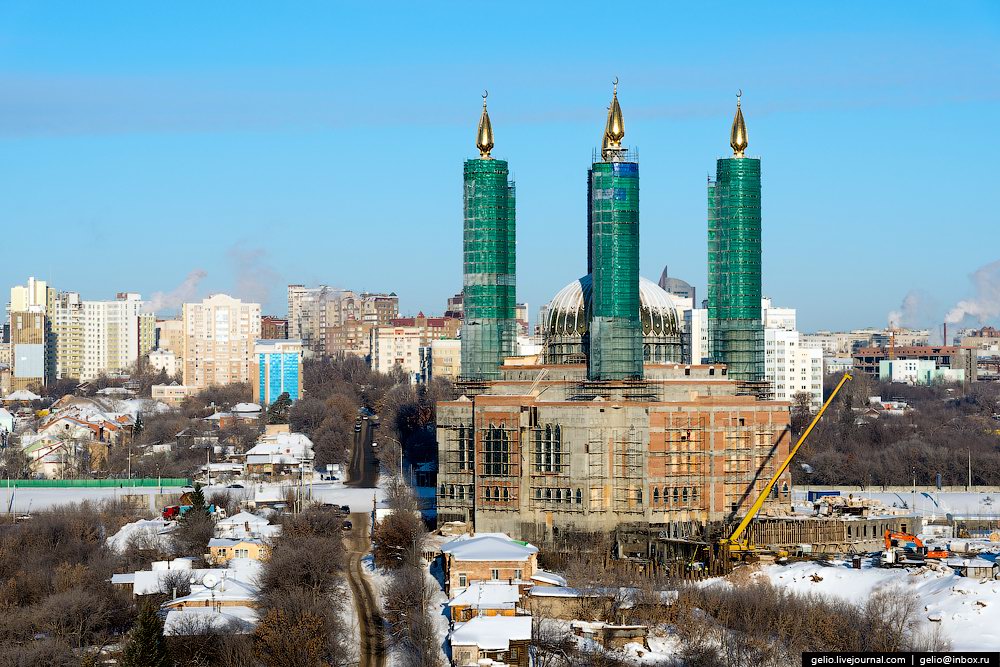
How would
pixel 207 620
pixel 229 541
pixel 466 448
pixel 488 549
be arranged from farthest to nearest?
pixel 466 448, pixel 229 541, pixel 488 549, pixel 207 620

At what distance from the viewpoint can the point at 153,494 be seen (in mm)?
99688

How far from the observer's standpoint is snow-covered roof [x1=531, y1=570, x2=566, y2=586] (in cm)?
6509

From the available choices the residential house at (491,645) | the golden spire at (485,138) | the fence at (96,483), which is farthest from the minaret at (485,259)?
the fence at (96,483)

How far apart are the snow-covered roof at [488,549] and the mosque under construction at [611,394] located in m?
5.45

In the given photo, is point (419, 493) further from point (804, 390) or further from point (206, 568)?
point (804, 390)

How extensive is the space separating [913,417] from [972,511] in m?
68.0

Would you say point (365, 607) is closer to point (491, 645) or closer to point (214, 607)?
point (214, 607)

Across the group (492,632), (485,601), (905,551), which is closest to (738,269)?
(905,551)

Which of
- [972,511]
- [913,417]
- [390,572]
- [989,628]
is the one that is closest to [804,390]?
[913,417]

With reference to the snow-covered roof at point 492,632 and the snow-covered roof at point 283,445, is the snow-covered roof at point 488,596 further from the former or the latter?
the snow-covered roof at point 283,445

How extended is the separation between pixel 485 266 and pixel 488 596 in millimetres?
24378

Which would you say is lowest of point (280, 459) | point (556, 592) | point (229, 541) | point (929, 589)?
point (556, 592)

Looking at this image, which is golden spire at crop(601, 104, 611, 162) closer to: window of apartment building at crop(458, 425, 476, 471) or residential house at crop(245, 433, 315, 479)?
window of apartment building at crop(458, 425, 476, 471)

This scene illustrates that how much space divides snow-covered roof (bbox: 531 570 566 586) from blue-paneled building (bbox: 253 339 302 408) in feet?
385
